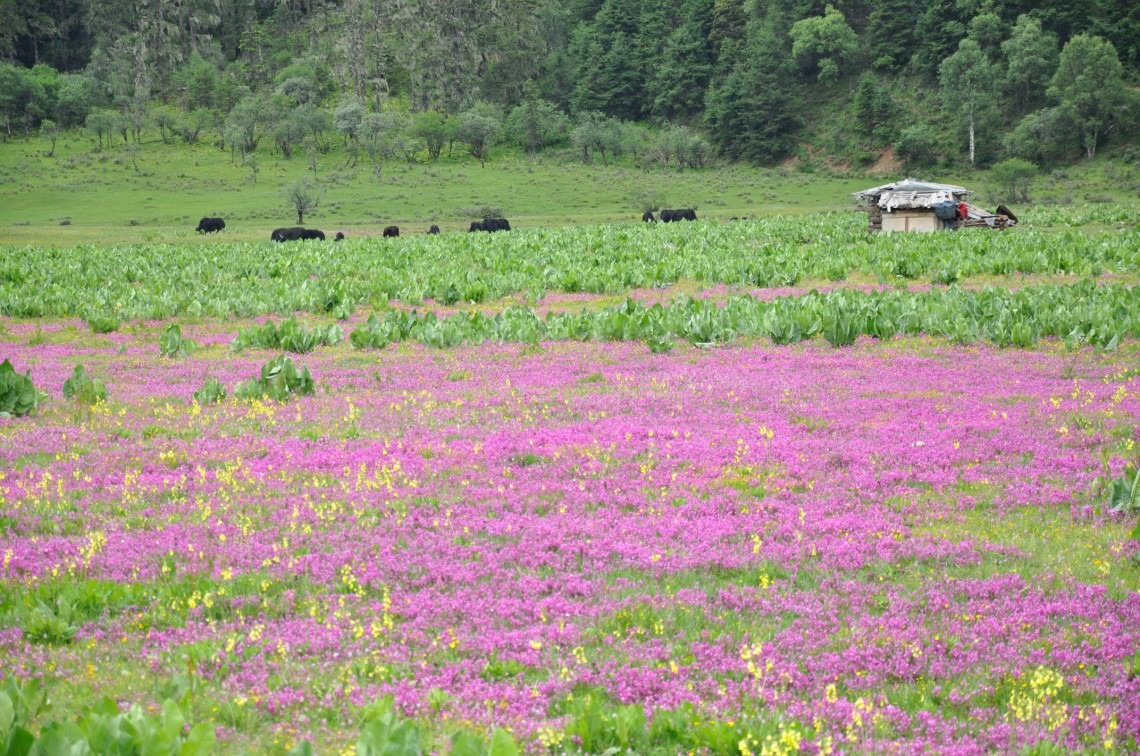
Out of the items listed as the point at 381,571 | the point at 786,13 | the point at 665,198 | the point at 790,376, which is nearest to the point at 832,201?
the point at 665,198

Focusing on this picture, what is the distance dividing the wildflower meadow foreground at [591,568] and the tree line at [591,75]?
297 ft

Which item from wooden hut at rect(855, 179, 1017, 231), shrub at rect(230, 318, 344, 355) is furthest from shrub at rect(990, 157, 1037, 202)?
shrub at rect(230, 318, 344, 355)

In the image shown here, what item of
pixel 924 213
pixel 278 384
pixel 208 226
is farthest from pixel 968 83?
pixel 278 384

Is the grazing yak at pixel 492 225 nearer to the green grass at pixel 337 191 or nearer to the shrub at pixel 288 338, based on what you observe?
the green grass at pixel 337 191

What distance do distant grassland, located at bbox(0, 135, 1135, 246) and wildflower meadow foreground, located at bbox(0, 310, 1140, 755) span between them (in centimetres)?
5095

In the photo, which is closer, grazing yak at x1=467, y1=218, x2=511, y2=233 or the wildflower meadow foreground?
the wildflower meadow foreground

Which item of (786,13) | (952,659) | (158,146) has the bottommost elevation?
(952,659)

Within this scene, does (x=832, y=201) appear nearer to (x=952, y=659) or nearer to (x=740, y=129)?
(x=740, y=129)

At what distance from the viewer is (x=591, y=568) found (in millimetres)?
7020

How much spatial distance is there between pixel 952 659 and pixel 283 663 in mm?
3755

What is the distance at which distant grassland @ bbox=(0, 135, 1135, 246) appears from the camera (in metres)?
72.8

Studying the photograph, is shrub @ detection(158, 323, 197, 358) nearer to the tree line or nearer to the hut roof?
the hut roof

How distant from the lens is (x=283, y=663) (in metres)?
5.57

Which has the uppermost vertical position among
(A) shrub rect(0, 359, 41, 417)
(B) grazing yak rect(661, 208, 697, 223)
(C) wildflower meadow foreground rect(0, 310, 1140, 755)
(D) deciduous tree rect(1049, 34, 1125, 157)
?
(D) deciduous tree rect(1049, 34, 1125, 157)
